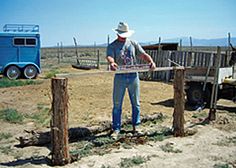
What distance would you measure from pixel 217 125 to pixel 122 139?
241 centimetres

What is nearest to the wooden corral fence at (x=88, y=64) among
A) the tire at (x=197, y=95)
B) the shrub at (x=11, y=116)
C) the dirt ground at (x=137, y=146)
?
the dirt ground at (x=137, y=146)

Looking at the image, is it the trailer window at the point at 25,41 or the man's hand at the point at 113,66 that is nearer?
the man's hand at the point at 113,66

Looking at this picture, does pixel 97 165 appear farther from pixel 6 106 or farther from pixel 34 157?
pixel 6 106

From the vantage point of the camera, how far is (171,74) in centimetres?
1430

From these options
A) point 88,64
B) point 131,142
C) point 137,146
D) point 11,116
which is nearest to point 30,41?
point 88,64

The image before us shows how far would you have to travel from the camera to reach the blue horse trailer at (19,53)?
15.6 metres

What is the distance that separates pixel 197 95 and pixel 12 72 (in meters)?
10.3

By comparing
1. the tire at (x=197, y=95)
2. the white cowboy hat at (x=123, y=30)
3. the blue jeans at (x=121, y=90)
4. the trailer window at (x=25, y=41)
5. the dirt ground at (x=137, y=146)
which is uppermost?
the trailer window at (x=25, y=41)

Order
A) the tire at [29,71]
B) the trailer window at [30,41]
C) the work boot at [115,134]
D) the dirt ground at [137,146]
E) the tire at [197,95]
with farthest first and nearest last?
the trailer window at [30,41] → the tire at [29,71] → the tire at [197,95] → the work boot at [115,134] → the dirt ground at [137,146]

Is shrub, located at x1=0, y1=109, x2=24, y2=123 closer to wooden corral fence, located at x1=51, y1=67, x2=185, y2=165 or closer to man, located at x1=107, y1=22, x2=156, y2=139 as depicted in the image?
man, located at x1=107, y1=22, x2=156, y2=139

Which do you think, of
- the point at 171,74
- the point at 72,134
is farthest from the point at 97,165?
the point at 171,74

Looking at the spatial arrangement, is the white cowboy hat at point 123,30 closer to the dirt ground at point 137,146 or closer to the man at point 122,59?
the man at point 122,59

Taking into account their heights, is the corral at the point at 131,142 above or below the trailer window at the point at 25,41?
below

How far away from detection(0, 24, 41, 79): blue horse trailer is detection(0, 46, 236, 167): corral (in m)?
4.78
